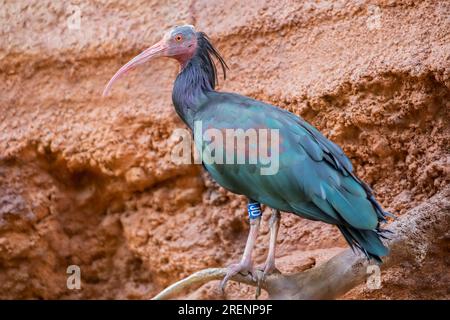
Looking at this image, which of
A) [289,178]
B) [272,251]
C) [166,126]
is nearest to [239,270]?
[272,251]

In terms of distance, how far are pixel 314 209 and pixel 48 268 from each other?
3.39m

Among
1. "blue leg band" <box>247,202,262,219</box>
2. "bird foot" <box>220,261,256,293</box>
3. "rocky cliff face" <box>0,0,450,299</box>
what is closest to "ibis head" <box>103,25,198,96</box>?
"rocky cliff face" <box>0,0,450,299</box>

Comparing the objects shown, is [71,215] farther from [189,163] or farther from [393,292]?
[393,292]

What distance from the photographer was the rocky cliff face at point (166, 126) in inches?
269

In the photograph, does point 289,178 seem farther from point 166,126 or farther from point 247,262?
point 166,126

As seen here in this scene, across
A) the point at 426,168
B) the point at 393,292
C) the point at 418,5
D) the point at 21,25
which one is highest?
the point at 21,25

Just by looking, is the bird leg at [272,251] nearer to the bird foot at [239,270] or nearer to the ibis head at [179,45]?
the bird foot at [239,270]

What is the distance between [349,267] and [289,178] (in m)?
0.64

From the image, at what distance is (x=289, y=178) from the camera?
18.6 feet

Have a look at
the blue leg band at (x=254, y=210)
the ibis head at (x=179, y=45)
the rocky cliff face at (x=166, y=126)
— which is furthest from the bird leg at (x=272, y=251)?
the ibis head at (x=179, y=45)

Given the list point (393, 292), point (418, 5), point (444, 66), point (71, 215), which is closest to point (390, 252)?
point (393, 292)

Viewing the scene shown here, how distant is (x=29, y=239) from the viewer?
8.05 metres

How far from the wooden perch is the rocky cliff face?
0.64m

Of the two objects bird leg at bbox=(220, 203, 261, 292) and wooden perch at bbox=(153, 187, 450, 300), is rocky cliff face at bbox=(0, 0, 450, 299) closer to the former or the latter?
wooden perch at bbox=(153, 187, 450, 300)
